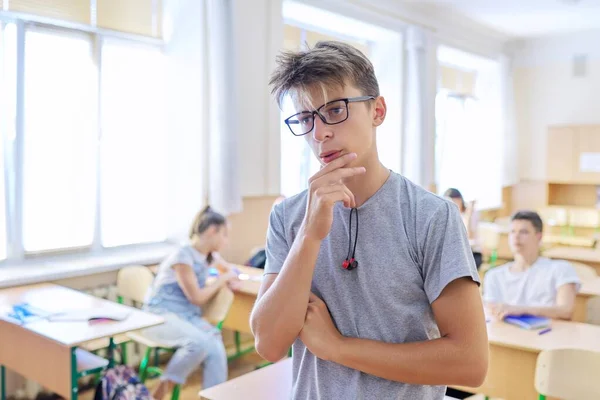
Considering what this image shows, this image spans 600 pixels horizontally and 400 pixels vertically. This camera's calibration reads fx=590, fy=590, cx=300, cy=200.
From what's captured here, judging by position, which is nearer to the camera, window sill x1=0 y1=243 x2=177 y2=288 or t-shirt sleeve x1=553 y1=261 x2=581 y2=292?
t-shirt sleeve x1=553 y1=261 x2=581 y2=292

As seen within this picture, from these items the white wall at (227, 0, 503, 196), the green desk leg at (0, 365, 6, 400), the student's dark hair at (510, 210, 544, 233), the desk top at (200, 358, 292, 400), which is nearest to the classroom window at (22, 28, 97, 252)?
the green desk leg at (0, 365, 6, 400)

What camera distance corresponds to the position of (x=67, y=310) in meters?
3.00

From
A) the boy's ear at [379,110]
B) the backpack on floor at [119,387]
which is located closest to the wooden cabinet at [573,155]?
the backpack on floor at [119,387]

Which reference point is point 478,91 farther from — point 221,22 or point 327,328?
point 327,328

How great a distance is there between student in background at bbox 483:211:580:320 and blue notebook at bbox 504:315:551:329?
0.35 feet

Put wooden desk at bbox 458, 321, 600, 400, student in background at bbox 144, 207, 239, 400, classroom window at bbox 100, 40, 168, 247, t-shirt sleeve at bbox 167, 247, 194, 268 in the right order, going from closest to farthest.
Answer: wooden desk at bbox 458, 321, 600, 400, student in background at bbox 144, 207, 239, 400, t-shirt sleeve at bbox 167, 247, 194, 268, classroom window at bbox 100, 40, 168, 247

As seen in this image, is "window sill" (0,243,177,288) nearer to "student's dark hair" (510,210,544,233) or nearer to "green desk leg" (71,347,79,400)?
"green desk leg" (71,347,79,400)

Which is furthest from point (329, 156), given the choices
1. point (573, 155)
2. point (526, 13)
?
point (573, 155)

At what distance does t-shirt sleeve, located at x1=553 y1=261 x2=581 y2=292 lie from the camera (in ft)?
9.94

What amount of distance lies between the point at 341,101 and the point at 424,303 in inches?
14.4

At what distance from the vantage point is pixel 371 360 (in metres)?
0.97

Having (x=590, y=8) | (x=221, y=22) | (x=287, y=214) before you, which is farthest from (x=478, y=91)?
(x=287, y=214)

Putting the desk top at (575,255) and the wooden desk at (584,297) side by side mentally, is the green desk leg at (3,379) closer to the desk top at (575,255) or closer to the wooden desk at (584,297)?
the wooden desk at (584,297)

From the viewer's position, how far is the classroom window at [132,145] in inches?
166
